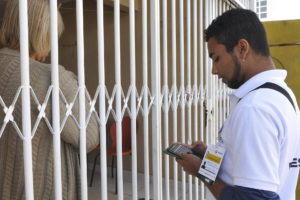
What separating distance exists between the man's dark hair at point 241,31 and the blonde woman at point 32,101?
651mm

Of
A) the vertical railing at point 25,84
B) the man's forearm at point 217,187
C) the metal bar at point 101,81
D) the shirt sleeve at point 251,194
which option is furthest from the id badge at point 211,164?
the vertical railing at point 25,84

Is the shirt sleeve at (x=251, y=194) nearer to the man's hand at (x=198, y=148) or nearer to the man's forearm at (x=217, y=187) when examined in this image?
the man's forearm at (x=217, y=187)

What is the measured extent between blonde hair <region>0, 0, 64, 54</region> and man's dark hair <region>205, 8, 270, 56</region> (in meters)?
0.69

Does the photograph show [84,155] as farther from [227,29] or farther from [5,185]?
[227,29]

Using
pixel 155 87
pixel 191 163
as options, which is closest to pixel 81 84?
pixel 191 163

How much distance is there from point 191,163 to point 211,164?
16 cm

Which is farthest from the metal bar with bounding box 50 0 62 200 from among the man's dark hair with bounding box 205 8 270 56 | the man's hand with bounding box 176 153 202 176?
the man's dark hair with bounding box 205 8 270 56

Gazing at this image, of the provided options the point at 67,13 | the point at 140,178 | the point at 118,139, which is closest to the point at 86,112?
the point at 118,139

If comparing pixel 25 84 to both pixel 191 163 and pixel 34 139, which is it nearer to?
pixel 34 139

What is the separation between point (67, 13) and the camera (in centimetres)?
450

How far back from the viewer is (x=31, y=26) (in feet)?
3.77

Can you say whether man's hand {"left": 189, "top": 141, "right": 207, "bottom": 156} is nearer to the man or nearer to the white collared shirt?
the man

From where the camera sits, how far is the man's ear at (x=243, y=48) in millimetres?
1050

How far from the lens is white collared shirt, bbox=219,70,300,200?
0.87m
